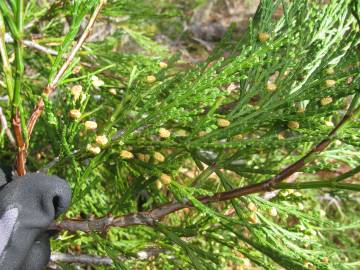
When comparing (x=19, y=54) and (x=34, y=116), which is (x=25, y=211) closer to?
(x=34, y=116)

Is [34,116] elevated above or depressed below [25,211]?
above

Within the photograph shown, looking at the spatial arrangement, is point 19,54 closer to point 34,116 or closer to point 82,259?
point 34,116

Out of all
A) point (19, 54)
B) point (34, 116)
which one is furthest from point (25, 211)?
point (19, 54)

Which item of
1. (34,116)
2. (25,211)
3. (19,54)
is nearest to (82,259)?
(25,211)

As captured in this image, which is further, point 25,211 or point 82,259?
point 82,259

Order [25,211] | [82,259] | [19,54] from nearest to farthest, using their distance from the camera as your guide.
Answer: [19,54] < [25,211] < [82,259]

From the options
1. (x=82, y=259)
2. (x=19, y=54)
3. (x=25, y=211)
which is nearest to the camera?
(x=19, y=54)

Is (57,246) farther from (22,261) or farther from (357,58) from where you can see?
(357,58)

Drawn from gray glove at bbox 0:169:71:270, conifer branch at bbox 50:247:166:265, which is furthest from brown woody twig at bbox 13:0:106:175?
conifer branch at bbox 50:247:166:265

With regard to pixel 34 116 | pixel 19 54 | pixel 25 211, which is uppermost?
pixel 19 54

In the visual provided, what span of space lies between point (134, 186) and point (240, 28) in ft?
26.3

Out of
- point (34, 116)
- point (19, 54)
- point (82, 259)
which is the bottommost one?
point (82, 259)

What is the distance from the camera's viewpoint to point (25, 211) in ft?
3.12

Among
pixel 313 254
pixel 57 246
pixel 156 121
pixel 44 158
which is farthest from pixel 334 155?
pixel 44 158
